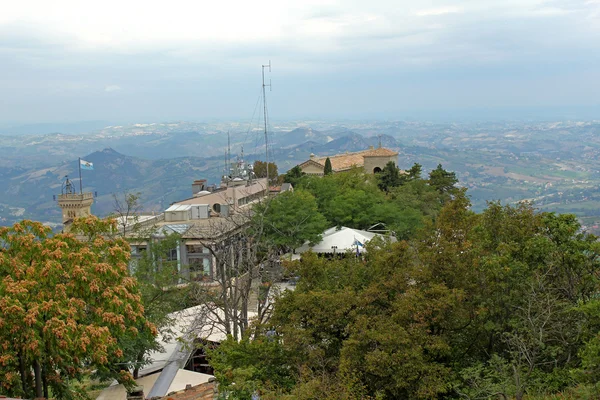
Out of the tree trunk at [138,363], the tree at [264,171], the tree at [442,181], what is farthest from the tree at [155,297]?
the tree at [264,171]

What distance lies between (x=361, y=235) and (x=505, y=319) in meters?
18.2

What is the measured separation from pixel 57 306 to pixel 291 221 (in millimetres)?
21623

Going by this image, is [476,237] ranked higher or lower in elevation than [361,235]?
higher

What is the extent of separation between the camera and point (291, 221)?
33781 millimetres

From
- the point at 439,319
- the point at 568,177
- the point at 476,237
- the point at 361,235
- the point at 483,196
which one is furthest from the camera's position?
the point at 568,177

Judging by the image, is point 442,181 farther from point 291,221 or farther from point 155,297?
point 155,297

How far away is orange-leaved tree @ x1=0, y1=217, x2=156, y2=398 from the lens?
1236 cm

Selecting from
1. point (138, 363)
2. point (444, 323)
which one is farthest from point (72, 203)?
point (444, 323)

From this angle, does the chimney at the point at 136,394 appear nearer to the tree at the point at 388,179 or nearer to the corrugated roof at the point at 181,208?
the corrugated roof at the point at 181,208

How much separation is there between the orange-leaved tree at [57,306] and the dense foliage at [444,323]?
2.68m

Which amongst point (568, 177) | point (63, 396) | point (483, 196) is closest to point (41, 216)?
point (483, 196)

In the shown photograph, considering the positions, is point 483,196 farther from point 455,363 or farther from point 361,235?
point 455,363

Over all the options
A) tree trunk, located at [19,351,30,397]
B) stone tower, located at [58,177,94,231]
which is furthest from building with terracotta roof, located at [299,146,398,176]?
tree trunk, located at [19,351,30,397]

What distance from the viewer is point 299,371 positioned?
47.8 feet
